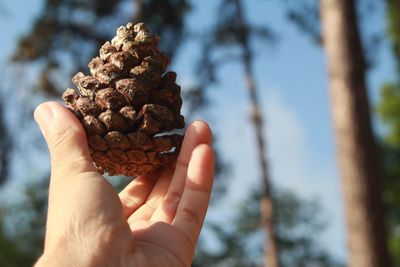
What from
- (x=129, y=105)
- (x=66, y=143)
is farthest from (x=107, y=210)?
(x=129, y=105)

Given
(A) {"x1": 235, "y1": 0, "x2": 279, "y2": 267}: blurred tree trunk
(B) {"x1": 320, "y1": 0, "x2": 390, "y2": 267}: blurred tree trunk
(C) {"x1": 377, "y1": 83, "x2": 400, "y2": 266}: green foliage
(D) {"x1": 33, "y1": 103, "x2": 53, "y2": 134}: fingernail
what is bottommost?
(D) {"x1": 33, "y1": 103, "x2": 53, "y2": 134}: fingernail

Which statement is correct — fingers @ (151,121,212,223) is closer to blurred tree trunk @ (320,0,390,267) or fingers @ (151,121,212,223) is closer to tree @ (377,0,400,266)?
blurred tree trunk @ (320,0,390,267)

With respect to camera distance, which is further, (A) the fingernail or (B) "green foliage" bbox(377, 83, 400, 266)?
(B) "green foliage" bbox(377, 83, 400, 266)

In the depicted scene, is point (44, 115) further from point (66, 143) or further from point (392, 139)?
point (392, 139)

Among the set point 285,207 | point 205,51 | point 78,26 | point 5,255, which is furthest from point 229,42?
point 285,207

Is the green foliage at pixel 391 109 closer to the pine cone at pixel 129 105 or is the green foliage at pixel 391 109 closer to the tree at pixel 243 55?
the tree at pixel 243 55

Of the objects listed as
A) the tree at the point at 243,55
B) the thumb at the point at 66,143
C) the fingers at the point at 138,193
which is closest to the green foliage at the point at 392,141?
the tree at the point at 243,55

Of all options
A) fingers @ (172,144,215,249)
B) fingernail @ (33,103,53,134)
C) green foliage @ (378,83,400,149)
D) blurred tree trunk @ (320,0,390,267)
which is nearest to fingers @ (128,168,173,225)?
fingers @ (172,144,215,249)
